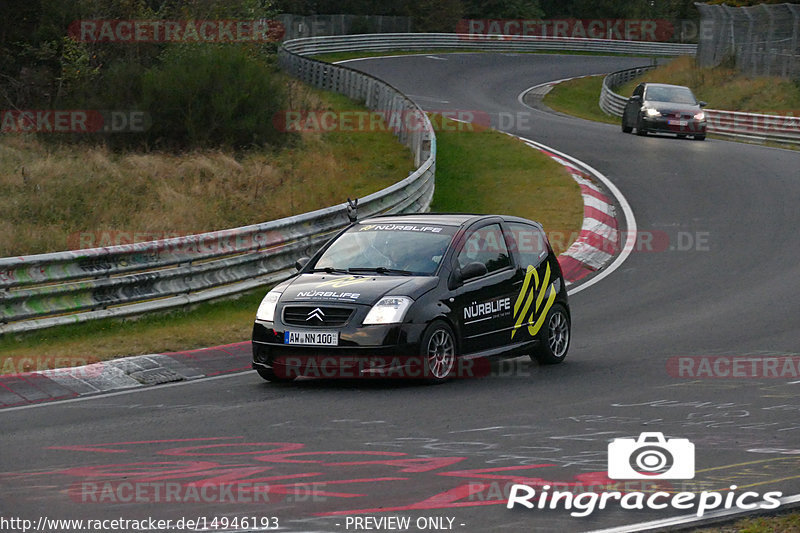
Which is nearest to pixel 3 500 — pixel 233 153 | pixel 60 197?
pixel 60 197

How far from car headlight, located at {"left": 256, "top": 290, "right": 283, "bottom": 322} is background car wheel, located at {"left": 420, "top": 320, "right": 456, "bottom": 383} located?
1403 millimetres

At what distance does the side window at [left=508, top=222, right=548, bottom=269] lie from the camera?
11922 mm

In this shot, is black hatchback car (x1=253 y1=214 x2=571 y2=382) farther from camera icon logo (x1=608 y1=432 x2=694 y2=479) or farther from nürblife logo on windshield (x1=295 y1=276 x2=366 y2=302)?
camera icon logo (x1=608 y1=432 x2=694 y2=479)

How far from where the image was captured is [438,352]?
10.6 meters

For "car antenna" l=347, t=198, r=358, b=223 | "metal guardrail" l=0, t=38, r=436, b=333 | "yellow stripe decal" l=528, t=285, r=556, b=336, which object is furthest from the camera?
"car antenna" l=347, t=198, r=358, b=223

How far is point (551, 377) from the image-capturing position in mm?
11164

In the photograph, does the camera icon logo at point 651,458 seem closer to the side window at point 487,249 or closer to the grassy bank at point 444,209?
the side window at point 487,249

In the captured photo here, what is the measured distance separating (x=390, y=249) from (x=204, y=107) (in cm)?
1630

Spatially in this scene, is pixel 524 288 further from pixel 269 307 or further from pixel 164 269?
pixel 164 269

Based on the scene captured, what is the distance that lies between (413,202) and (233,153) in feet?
24.4

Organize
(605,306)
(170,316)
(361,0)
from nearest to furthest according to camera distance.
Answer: (170,316) < (605,306) < (361,0)

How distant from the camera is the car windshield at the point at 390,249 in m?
11.0

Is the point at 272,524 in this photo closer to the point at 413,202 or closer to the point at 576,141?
the point at 413,202

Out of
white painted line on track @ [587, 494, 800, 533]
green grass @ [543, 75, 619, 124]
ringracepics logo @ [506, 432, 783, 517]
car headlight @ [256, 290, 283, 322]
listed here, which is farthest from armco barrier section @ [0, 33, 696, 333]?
green grass @ [543, 75, 619, 124]
